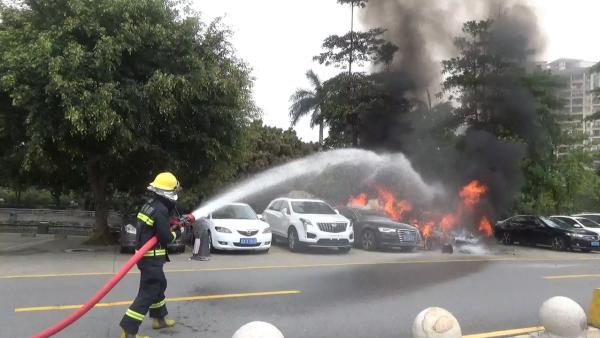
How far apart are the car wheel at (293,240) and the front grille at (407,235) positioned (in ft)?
10.2

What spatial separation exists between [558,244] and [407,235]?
7289mm

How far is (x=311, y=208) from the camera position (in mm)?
15703

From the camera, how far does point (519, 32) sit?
22.3 metres

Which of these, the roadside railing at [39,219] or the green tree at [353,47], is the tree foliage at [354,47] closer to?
the green tree at [353,47]

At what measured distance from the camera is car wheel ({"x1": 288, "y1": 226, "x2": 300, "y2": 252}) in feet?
48.7

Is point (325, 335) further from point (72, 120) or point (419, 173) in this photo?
point (419, 173)

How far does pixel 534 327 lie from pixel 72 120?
9.58 metres

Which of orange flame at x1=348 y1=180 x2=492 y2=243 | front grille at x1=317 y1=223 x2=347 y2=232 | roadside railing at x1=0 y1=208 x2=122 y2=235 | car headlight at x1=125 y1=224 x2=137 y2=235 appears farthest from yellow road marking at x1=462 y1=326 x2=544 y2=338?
roadside railing at x1=0 y1=208 x2=122 y2=235

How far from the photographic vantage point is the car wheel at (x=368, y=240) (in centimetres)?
1582

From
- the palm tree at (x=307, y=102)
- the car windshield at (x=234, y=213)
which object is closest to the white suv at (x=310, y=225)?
the car windshield at (x=234, y=213)

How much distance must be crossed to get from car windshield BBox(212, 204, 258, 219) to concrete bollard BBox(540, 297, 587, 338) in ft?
32.2

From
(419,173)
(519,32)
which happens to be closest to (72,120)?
(419,173)

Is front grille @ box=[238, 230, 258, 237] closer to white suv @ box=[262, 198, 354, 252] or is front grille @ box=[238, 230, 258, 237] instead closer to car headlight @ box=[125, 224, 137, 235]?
white suv @ box=[262, 198, 354, 252]

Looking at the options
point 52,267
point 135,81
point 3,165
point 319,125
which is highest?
point 319,125
